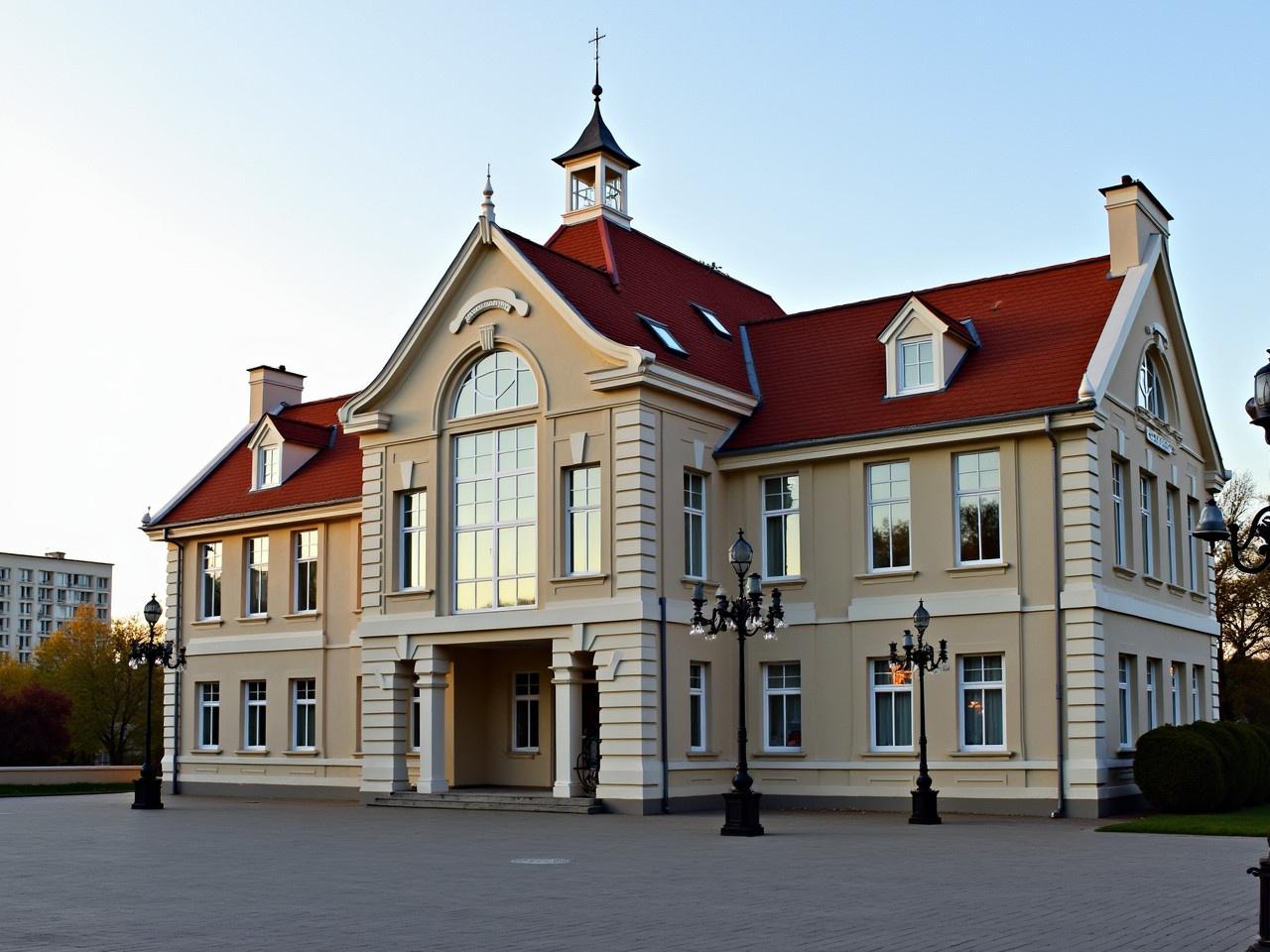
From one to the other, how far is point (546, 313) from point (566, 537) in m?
4.67

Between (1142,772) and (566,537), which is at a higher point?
(566,537)

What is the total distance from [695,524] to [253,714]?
14808 mm

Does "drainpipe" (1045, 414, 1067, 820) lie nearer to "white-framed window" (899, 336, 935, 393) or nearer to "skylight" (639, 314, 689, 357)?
"white-framed window" (899, 336, 935, 393)

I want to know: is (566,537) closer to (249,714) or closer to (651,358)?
(651,358)

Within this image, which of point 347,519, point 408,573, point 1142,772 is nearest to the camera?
point 1142,772

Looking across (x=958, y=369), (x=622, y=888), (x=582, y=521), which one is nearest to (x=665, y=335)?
(x=582, y=521)

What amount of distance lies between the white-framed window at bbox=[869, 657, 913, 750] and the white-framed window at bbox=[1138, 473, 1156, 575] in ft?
19.2

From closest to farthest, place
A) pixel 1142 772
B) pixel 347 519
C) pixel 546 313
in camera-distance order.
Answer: pixel 1142 772 → pixel 546 313 → pixel 347 519

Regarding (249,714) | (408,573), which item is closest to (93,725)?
(249,714)

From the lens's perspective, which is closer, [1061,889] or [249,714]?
[1061,889]

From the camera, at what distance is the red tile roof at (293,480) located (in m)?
38.6

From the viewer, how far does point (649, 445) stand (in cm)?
3005

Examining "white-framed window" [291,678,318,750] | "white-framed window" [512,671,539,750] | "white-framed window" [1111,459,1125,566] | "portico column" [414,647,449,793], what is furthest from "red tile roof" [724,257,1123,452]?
"white-framed window" [291,678,318,750]

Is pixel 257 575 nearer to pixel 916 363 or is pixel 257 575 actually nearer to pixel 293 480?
pixel 293 480
